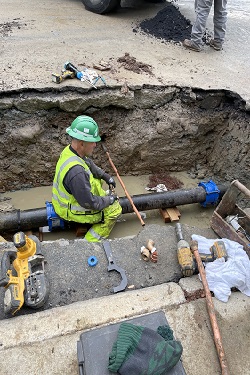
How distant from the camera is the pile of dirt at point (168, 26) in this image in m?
6.34

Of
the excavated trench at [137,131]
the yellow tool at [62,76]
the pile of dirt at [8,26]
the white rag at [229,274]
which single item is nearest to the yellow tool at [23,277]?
the white rag at [229,274]

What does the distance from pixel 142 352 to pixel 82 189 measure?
6.12 ft

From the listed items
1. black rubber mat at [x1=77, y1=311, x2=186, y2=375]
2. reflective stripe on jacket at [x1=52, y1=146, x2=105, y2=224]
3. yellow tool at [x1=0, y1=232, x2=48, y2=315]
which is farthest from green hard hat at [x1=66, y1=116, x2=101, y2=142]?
black rubber mat at [x1=77, y1=311, x2=186, y2=375]

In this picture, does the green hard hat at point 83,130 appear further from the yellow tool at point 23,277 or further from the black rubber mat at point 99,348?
the black rubber mat at point 99,348

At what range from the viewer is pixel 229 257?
10.2 feet

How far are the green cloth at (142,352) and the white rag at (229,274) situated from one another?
80 cm

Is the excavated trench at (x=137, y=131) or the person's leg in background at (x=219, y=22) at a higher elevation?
the person's leg in background at (x=219, y=22)

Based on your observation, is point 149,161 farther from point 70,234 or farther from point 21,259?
point 21,259

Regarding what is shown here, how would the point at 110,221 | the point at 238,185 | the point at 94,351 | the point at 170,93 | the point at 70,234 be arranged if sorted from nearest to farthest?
the point at 94,351, the point at 238,185, the point at 110,221, the point at 70,234, the point at 170,93

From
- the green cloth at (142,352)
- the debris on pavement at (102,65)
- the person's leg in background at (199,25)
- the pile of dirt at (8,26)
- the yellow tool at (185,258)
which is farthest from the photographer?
the pile of dirt at (8,26)

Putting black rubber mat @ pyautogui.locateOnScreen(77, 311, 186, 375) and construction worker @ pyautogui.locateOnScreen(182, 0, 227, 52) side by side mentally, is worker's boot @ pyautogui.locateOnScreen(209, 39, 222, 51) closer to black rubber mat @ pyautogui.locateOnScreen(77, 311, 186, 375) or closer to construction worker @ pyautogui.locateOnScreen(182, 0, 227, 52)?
construction worker @ pyautogui.locateOnScreen(182, 0, 227, 52)

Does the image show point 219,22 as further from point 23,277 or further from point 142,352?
point 142,352

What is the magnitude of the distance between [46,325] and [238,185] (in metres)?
2.31

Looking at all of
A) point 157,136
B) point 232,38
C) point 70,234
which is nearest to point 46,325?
point 70,234
